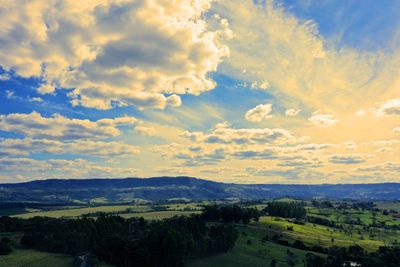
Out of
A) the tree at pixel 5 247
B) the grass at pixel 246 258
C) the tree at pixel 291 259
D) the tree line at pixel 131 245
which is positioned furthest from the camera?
the grass at pixel 246 258

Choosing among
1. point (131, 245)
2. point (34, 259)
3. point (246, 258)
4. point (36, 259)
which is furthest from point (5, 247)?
point (246, 258)

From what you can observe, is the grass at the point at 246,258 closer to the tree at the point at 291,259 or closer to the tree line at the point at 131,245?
the tree at the point at 291,259

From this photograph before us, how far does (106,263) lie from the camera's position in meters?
164

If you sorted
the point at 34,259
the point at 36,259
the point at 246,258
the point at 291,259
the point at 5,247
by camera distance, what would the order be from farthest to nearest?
1. the point at 246,258
2. the point at 291,259
3. the point at 5,247
4. the point at 36,259
5. the point at 34,259

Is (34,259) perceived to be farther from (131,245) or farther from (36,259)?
(131,245)

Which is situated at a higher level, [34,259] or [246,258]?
[34,259]

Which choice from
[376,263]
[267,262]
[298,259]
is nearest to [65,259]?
[267,262]

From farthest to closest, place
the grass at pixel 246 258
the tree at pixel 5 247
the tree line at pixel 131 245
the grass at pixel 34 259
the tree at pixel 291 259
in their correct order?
the grass at pixel 246 258 → the tree at pixel 291 259 → the tree line at pixel 131 245 → the tree at pixel 5 247 → the grass at pixel 34 259

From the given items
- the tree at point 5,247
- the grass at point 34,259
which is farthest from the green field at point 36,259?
the tree at point 5,247

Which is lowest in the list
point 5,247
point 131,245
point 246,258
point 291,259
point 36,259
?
point 246,258

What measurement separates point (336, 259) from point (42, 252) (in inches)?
5187

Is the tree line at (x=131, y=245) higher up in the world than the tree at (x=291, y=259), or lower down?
higher up

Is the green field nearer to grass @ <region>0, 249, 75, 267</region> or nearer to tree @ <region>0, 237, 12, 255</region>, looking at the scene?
grass @ <region>0, 249, 75, 267</region>

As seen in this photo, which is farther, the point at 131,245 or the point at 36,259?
the point at 131,245
